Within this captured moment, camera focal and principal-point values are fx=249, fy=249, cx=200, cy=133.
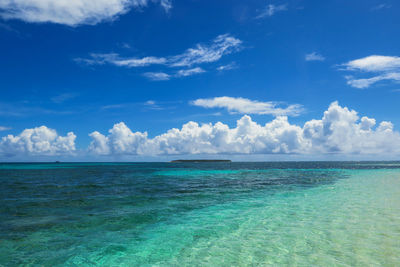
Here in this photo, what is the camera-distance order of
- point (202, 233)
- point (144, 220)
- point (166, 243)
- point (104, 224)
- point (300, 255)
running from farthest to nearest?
point (144, 220)
point (104, 224)
point (202, 233)
point (166, 243)
point (300, 255)

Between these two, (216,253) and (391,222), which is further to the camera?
(391,222)

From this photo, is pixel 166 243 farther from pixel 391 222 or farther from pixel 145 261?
pixel 391 222

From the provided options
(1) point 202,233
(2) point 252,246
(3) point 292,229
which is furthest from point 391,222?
(1) point 202,233

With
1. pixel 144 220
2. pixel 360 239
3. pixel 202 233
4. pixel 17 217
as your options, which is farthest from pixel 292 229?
pixel 17 217

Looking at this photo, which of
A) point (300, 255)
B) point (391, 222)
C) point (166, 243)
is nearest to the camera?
point (300, 255)

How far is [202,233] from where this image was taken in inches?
489

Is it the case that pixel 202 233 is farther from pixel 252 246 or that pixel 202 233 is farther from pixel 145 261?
pixel 145 261

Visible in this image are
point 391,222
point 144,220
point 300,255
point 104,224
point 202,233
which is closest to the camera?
point 300,255

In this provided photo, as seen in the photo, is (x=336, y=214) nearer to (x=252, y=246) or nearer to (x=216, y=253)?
(x=252, y=246)

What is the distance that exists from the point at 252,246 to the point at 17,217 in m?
15.3

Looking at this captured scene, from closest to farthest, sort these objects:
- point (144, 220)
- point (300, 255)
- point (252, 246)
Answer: point (300, 255) → point (252, 246) → point (144, 220)

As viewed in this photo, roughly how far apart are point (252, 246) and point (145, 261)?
433 cm

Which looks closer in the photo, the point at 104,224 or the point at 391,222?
the point at 391,222

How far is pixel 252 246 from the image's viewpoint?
10.3 meters
